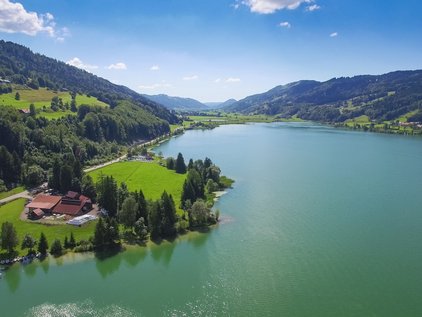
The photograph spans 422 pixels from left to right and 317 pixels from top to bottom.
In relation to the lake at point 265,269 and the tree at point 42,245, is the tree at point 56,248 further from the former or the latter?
the lake at point 265,269

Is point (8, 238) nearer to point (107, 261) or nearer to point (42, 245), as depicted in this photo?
point (42, 245)

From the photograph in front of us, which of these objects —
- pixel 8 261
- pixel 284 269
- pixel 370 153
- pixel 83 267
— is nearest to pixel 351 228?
pixel 284 269

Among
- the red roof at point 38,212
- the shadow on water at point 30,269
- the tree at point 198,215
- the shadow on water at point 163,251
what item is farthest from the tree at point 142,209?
the red roof at point 38,212

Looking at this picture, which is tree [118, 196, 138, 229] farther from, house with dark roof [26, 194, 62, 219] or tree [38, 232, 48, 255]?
house with dark roof [26, 194, 62, 219]

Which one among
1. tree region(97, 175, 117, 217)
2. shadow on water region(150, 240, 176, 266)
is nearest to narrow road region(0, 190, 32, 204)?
tree region(97, 175, 117, 217)

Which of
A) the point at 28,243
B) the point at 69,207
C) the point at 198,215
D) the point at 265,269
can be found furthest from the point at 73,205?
the point at 265,269

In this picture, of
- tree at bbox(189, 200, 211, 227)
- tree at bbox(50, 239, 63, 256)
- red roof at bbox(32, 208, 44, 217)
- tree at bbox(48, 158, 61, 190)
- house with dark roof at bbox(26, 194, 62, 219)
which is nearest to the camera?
tree at bbox(50, 239, 63, 256)
